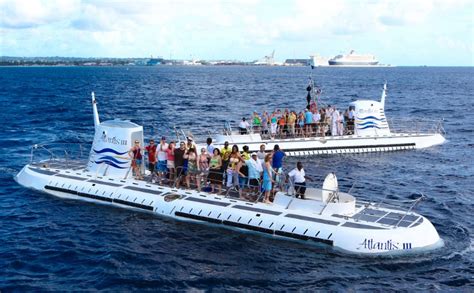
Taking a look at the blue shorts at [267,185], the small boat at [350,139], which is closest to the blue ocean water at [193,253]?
the blue shorts at [267,185]

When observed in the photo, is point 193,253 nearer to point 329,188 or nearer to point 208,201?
point 208,201

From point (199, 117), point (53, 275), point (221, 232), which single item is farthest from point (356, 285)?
point (199, 117)

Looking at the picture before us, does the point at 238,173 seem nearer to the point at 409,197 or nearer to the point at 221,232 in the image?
the point at 221,232

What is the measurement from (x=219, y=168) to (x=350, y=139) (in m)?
16.7

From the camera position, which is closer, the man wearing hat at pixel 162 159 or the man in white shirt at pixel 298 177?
the man in white shirt at pixel 298 177

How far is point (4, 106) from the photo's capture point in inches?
2405

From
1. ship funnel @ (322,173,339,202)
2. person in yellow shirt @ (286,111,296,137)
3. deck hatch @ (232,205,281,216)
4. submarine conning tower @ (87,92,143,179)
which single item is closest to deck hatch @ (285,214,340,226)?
deck hatch @ (232,205,281,216)

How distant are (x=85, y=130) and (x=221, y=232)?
2902 cm

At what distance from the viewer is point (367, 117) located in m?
35.3

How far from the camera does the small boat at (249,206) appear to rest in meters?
17.0

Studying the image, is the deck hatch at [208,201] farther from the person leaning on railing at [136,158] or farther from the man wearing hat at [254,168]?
the person leaning on railing at [136,158]

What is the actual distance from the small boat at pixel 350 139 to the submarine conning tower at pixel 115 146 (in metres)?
10.3

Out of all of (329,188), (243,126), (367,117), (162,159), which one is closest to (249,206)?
(329,188)

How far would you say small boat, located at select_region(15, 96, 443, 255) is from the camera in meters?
17.0
